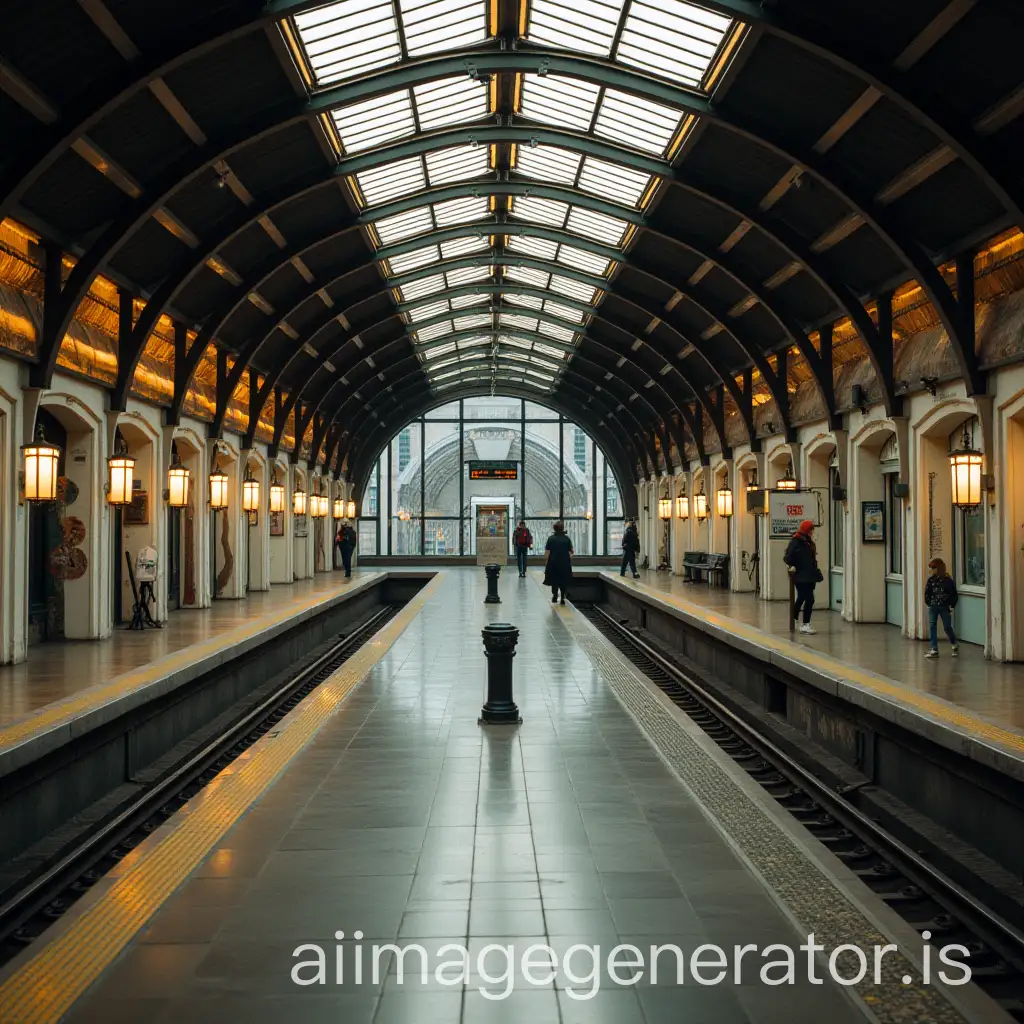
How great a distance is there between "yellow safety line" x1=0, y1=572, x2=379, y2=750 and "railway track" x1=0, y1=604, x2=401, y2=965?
0.98 m

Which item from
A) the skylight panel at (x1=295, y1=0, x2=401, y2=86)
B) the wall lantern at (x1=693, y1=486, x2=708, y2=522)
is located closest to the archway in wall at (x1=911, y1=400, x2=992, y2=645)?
the skylight panel at (x1=295, y1=0, x2=401, y2=86)

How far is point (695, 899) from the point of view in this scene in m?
5.82

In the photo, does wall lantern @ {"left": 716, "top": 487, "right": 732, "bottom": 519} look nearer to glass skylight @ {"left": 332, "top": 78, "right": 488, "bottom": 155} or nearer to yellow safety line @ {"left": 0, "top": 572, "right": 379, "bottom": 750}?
yellow safety line @ {"left": 0, "top": 572, "right": 379, "bottom": 750}

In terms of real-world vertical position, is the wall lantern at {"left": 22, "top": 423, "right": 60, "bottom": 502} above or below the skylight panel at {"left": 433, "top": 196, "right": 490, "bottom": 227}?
below

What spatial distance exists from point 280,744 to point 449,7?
358 inches

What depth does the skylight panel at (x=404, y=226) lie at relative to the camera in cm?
2181

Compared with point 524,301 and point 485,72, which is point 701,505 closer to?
point 524,301

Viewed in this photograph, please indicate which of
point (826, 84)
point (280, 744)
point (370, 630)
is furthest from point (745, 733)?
point (370, 630)

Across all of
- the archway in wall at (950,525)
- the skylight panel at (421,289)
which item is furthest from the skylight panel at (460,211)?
the archway in wall at (950,525)

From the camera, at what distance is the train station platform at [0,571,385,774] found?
9.39 m

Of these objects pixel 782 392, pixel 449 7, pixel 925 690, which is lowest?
pixel 925 690

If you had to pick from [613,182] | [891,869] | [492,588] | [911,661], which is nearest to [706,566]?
[492,588]

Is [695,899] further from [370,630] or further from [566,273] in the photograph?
[370,630]

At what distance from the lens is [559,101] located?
16672mm
